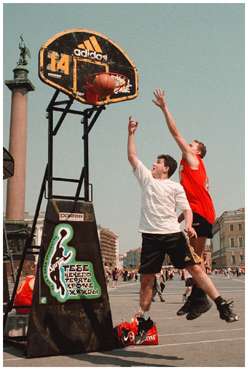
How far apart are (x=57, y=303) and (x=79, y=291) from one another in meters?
0.36

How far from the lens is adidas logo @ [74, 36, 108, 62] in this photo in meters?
6.28

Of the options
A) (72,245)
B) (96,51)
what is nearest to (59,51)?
(96,51)

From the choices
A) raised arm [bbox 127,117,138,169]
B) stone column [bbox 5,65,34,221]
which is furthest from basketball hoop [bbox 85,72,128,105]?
stone column [bbox 5,65,34,221]

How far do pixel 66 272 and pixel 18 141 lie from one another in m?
33.7

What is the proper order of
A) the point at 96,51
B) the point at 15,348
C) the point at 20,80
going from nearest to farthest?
the point at 15,348 < the point at 96,51 < the point at 20,80

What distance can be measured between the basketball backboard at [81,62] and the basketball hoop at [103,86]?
0.12ft

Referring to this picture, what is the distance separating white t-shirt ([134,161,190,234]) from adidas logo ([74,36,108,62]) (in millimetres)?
2479

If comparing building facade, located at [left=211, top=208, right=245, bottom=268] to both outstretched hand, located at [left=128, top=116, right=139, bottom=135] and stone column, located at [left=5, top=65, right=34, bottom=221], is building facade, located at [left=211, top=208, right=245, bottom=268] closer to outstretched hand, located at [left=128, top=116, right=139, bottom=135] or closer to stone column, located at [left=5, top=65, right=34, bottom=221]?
stone column, located at [left=5, top=65, right=34, bottom=221]

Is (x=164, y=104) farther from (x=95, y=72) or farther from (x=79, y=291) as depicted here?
(x=79, y=291)

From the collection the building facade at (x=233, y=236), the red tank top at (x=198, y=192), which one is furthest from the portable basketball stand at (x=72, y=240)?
the building facade at (x=233, y=236)

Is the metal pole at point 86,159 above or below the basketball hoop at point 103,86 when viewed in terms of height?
below

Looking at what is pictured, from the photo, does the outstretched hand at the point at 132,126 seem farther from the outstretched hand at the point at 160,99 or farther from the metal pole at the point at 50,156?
the metal pole at the point at 50,156

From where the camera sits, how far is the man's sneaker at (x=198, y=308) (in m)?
4.91

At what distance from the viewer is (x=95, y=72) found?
639cm
